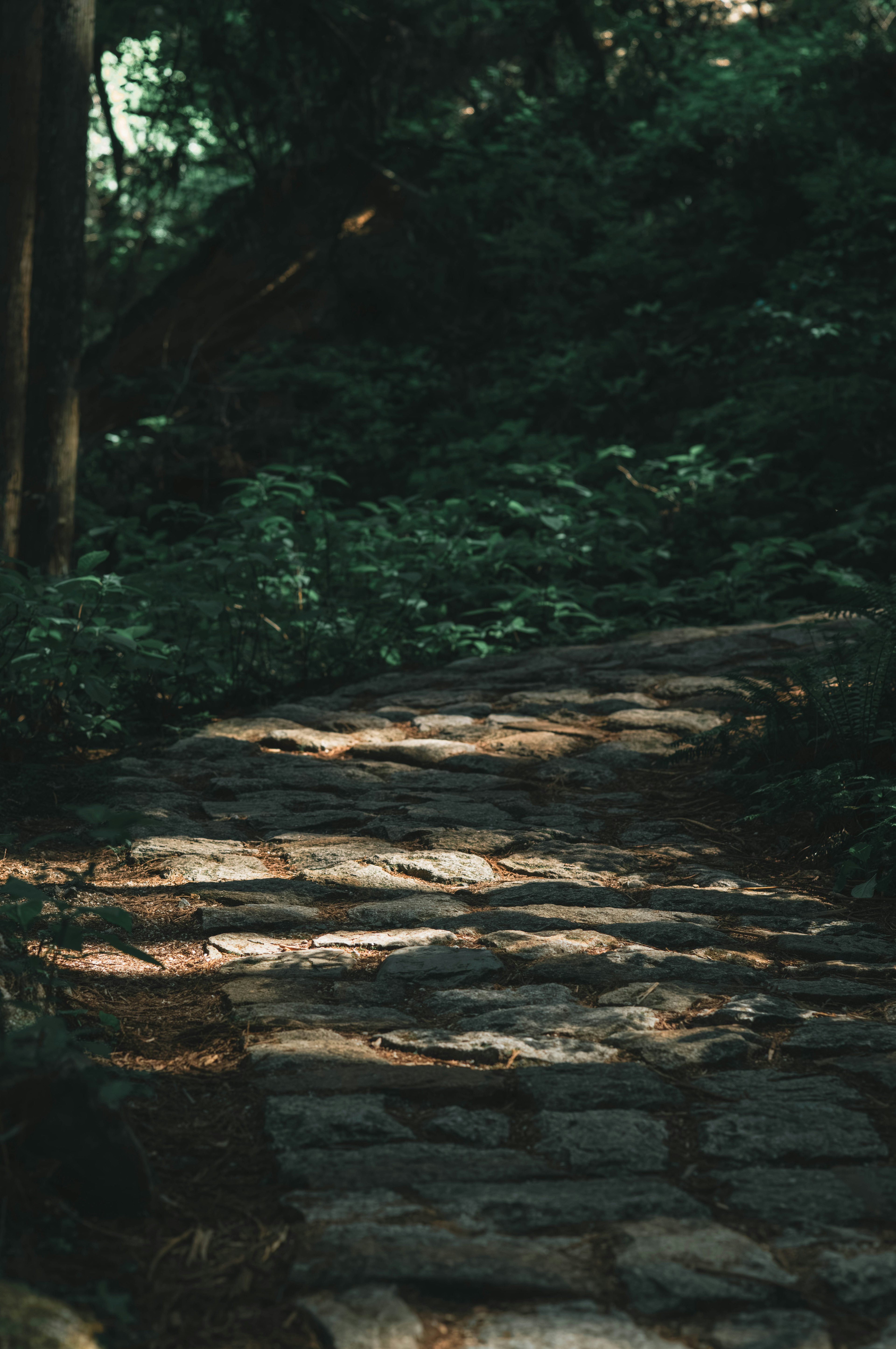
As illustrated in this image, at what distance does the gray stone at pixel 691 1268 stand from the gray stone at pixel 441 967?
1114mm

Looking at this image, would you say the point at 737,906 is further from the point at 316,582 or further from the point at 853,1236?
the point at 316,582

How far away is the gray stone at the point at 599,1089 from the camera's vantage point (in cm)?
218

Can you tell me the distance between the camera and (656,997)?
8.92 ft

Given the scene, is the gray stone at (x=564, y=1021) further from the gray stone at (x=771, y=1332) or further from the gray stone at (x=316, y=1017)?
the gray stone at (x=771, y=1332)

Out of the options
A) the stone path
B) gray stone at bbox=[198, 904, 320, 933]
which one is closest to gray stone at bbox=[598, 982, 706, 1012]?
the stone path

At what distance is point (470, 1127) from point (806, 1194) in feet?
1.91

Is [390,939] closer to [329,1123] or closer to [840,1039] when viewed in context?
[329,1123]

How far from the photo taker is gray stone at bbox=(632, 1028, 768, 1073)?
2385 mm

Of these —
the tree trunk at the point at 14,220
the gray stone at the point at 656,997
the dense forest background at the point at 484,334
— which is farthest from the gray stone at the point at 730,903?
the tree trunk at the point at 14,220

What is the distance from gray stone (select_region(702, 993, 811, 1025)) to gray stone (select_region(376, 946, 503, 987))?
1.79 ft

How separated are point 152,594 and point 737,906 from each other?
369 cm

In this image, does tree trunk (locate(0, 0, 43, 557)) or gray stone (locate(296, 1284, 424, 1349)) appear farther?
tree trunk (locate(0, 0, 43, 557))

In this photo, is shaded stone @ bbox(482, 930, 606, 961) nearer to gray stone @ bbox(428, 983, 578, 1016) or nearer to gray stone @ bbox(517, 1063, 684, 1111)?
gray stone @ bbox(428, 983, 578, 1016)

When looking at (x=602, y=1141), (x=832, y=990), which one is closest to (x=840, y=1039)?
(x=832, y=990)
